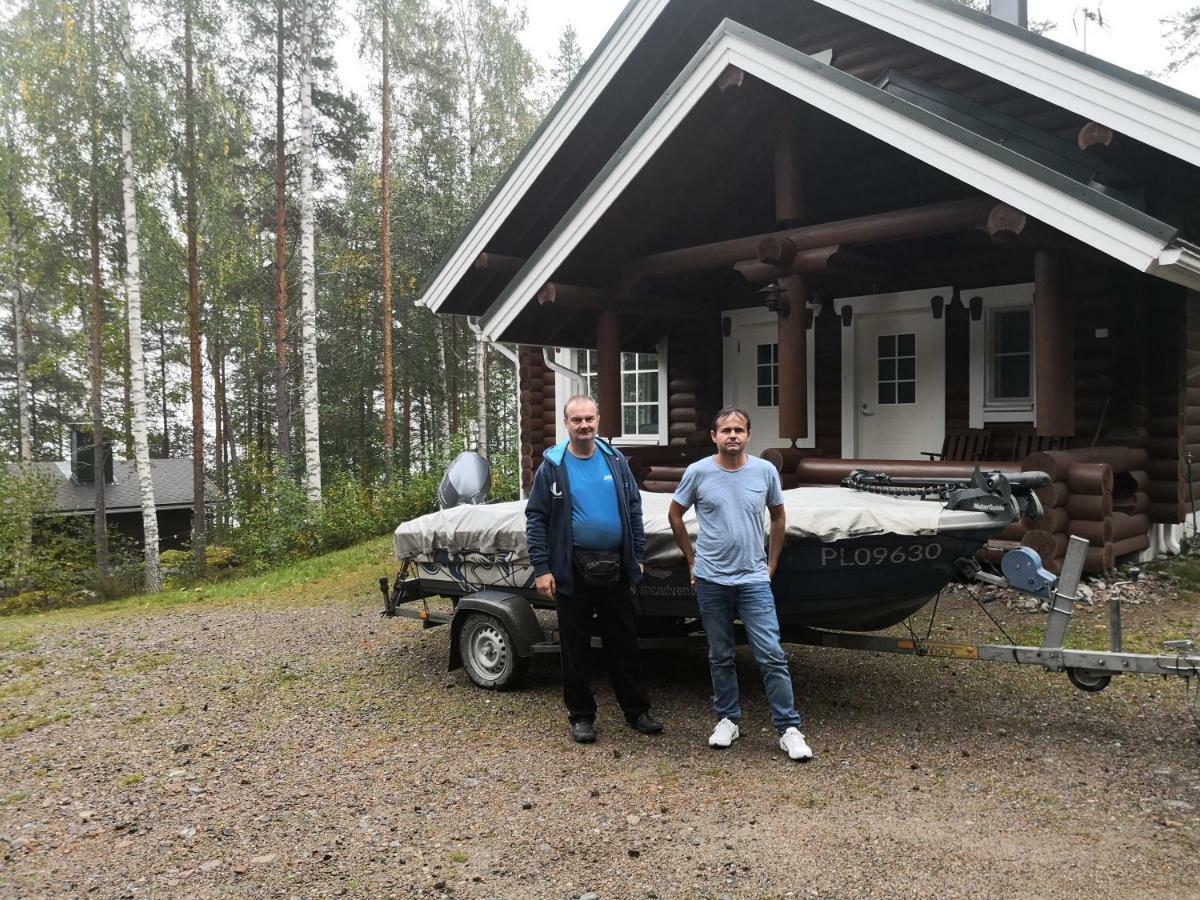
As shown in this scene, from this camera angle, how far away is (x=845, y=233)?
339 inches

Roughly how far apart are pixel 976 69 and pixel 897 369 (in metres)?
3.48

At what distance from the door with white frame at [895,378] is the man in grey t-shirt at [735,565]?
20.8 ft

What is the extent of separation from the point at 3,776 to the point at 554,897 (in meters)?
3.45

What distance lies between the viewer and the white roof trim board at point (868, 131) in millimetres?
6398

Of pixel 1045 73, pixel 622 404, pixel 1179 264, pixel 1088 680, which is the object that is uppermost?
pixel 1045 73

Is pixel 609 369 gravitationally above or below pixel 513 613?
above

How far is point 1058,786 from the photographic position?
4.05 m

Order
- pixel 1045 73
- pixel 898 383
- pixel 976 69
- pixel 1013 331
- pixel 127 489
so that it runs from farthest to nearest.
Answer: pixel 127 489 < pixel 898 383 < pixel 1013 331 < pixel 976 69 < pixel 1045 73

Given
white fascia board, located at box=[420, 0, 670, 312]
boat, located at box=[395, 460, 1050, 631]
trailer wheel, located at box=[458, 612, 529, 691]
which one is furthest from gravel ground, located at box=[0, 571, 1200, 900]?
white fascia board, located at box=[420, 0, 670, 312]

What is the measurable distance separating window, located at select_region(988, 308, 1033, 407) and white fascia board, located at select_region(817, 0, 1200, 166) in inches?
106

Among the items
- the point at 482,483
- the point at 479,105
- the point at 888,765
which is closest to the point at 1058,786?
the point at 888,765

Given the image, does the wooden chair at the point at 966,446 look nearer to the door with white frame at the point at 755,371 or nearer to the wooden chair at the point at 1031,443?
the wooden chair at the point at 1031,443

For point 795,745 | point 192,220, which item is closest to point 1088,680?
point 795,745

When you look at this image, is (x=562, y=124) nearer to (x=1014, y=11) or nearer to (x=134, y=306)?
(x=1014, y=11)
